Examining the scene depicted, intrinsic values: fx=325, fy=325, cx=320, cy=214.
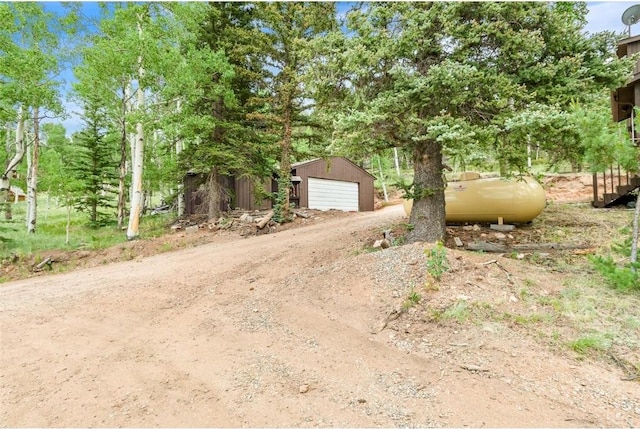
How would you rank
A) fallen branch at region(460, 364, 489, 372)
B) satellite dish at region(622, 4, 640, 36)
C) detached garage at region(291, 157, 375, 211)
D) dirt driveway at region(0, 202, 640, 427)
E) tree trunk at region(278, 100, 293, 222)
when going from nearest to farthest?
1. dirt driveway at region(0, 202, 640, 427)
2. fallen branch at region(460, 364, 489, 372)
3. satellite dish at region(622, 4, 640, 36)
4. tree trunk at region(278, 100, 293, 222)
5. detached garage at region(291, 157, 375, 211)

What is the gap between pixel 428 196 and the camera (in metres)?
6.22

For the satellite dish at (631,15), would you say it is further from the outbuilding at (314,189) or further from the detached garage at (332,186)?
the detached garage at (332,186)

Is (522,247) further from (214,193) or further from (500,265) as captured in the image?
(214,193)

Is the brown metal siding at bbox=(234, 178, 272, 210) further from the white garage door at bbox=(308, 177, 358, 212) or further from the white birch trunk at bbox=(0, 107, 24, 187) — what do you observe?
the white birch trunk at bbox=(0, 107, 24, 187)

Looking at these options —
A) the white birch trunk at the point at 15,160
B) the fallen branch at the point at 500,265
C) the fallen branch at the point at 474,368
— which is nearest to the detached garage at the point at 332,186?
the white birch trunk at the point at 15,160

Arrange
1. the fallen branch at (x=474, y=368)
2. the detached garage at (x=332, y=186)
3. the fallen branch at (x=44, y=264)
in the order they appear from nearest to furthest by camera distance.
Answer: the fallen branch at (x=474, y=368), the fallen branch at (x=44, y=264), the detached garage at (x=332, y=186)

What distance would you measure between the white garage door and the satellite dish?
46.0 feet

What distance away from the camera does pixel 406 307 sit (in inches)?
160

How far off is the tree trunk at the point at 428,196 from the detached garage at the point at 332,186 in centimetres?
1126

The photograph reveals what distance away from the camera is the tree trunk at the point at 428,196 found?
6.07 m

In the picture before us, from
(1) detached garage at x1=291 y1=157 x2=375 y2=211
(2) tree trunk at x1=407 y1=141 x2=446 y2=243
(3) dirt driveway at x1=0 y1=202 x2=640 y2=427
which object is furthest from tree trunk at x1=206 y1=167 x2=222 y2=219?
(2) tree trunk at x1=407 y1=141 x2=446 y2=243

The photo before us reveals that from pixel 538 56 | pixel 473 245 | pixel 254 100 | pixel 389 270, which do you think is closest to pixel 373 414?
pixel 389 270

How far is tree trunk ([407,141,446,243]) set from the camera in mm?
6068

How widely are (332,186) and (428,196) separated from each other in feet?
47.6
